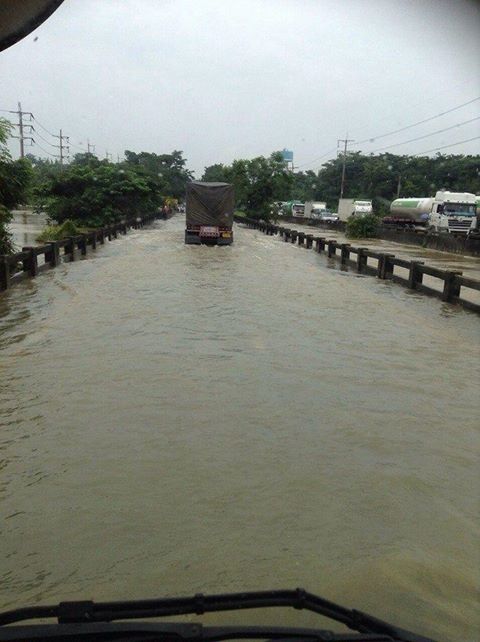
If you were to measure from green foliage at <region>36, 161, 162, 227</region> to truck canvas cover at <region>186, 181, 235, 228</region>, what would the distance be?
6966mm

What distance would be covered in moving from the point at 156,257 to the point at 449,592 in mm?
19051

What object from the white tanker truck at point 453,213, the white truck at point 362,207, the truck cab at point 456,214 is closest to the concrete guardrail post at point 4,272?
the white tanker truck at point 453,213

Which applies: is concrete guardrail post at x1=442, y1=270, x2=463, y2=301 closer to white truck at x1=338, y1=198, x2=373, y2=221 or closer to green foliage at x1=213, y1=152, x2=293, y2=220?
green foliage at x1=213, y1=152, x2=293, y2=220

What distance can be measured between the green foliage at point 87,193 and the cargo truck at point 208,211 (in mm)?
6993

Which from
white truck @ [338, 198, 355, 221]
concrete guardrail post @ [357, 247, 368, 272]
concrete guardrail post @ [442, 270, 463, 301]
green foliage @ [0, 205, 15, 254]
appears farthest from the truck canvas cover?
white truck @ [338, 198, 355, 221]

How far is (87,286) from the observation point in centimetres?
1401

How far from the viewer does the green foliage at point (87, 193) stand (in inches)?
1268

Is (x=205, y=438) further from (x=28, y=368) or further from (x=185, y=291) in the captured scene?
(x=185, y=291)

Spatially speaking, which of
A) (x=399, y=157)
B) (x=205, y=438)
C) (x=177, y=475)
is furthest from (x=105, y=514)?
(x=399, y=157)

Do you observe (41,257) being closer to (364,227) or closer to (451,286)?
(451,286)

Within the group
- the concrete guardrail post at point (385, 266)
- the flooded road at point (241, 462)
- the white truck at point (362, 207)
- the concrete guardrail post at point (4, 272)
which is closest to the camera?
the flooded road at point (241, 462)

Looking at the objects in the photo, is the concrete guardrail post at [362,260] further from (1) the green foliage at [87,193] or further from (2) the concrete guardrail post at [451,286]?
(1) the green foliage at [87,193]

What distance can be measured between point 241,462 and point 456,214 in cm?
3685

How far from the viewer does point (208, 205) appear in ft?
91.0
